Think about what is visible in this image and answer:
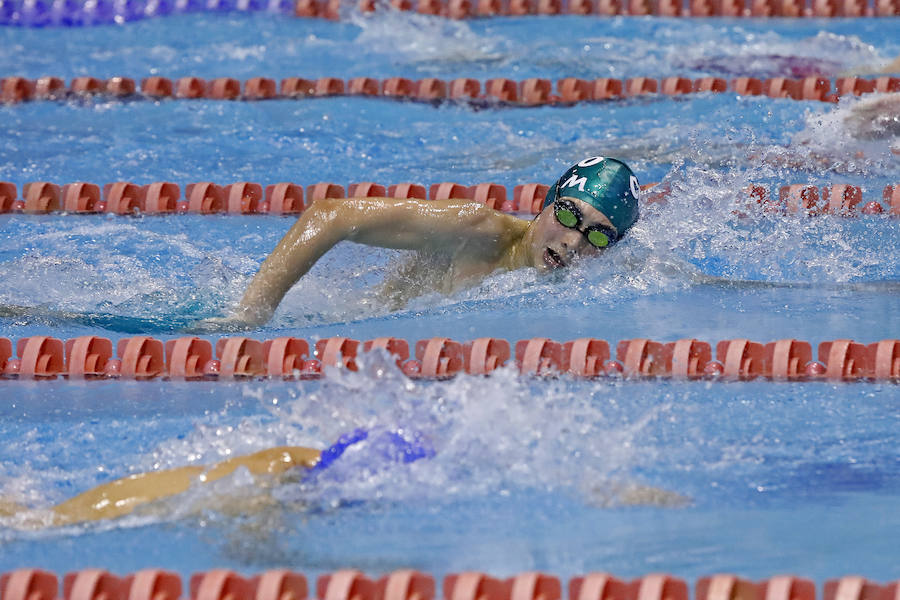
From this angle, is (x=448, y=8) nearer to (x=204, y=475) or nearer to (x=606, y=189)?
(x=606, y=189)

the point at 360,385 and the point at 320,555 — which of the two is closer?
the point at 320,555

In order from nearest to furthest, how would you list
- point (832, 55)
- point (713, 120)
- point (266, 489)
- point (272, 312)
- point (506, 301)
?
point (266, 489) → point (272, 312) → point (506, 301) → point (713, 120) → point (832, 55)

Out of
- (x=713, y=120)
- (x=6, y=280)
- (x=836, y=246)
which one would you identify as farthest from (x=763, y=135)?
(x=6, y=280)

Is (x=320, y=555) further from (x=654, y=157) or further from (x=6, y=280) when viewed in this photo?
(x=654, y=157)

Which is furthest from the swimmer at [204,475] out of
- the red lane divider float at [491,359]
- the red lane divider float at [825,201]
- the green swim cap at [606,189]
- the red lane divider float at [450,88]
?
the red lane divider float at [450,88]

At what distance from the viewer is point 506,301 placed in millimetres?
4523

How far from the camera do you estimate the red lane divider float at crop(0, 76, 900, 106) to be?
6961 millimetres

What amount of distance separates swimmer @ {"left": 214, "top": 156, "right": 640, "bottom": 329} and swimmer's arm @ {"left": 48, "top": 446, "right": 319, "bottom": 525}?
1011 millimetres

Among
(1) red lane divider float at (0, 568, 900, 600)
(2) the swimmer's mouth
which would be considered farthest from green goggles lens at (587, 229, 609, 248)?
A: (1) red lane divider float at (0, 568, 900, 600)

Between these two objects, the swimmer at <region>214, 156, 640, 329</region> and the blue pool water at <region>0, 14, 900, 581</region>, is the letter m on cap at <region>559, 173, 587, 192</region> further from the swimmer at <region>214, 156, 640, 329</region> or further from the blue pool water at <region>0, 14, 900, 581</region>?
the blue pool water at <region>0, 14, 900, 581</region>

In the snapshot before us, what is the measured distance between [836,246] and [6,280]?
3.11 metres

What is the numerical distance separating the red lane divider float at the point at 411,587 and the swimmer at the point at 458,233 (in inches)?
60.3

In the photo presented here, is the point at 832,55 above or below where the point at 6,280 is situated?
above

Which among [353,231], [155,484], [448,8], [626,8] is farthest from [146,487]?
[626,8]
